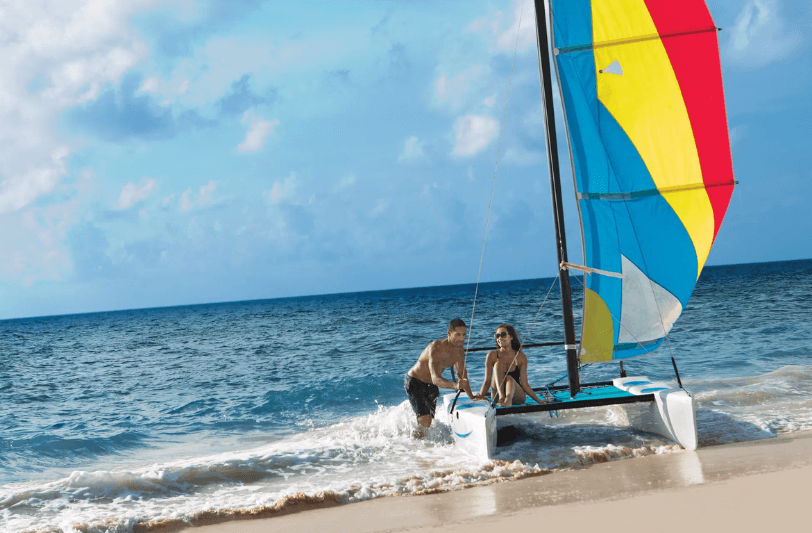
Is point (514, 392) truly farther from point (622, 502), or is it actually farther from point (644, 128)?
point (644, 128)

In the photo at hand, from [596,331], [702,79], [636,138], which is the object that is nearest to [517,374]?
[596,331]

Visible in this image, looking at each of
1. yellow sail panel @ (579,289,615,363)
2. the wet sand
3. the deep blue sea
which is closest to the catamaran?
yellow sail panel @ (579,289,615,363)

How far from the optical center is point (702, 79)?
→ 6.09 meters

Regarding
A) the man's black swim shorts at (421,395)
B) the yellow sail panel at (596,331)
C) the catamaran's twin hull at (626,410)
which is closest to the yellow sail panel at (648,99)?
the yellow sail panel at (596,331)

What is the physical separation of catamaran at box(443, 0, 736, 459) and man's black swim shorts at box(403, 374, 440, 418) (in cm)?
61

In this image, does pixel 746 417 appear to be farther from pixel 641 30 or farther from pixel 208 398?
pixel 208 398

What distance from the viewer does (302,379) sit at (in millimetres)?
13195

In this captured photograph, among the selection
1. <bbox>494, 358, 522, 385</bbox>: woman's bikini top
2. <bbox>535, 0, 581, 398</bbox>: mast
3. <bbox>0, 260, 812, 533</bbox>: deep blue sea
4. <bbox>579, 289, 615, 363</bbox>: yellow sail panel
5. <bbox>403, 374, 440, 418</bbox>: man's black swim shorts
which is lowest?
<bbox>0, 260, 812, 533</bbox>: deep blue sea

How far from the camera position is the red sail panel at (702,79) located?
6.05m

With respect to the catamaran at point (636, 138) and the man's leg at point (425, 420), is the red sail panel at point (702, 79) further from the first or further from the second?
the man's leg at point (425, 420)

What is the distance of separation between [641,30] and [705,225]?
6.64 ft

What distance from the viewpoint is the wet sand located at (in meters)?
3.83

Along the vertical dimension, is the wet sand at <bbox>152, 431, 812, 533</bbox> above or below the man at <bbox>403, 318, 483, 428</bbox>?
below

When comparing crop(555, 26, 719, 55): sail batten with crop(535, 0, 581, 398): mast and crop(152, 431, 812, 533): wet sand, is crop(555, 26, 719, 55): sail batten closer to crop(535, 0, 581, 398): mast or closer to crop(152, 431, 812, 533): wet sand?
crop(535, 0, 581, 398): mast
